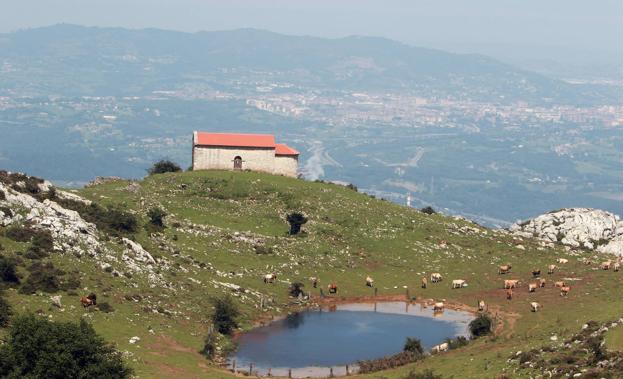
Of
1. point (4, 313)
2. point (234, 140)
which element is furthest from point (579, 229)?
point (4, 313)

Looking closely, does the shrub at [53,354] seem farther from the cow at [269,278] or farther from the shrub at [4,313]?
the cow at [269,278]

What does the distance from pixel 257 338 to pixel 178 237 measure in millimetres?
18409

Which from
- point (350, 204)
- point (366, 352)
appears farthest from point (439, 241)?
point (366, 352)

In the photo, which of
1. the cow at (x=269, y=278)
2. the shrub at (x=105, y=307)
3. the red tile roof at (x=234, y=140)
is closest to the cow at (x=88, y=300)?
the shrub at (x=105, y=307)

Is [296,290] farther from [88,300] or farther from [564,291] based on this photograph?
[564,291]

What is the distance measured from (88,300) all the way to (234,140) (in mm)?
48723

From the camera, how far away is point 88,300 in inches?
2030

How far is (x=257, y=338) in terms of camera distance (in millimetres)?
55969

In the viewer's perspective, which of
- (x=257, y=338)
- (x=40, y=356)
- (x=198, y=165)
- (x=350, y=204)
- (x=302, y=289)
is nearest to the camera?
(x=40, y=356)

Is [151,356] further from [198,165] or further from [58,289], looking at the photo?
[198,165]

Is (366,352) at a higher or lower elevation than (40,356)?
lower

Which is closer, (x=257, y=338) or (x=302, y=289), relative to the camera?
(x=257, y=338)

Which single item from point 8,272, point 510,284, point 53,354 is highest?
point 53,354

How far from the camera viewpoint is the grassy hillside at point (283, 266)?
162 feet
